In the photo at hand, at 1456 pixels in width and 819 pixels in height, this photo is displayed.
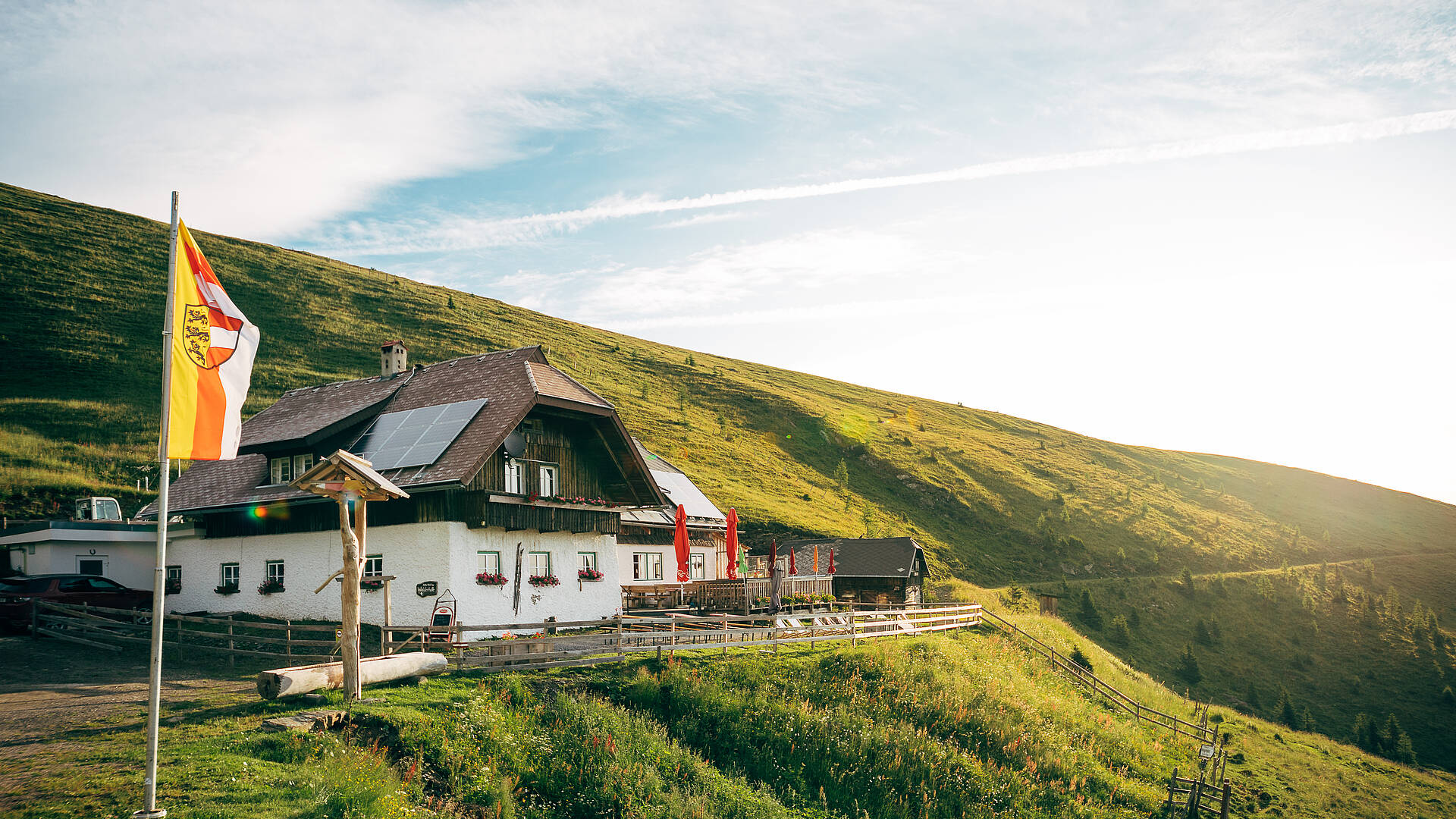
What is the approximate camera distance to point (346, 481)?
16.5 metres

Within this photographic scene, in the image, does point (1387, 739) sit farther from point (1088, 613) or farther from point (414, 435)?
point (414, 435)

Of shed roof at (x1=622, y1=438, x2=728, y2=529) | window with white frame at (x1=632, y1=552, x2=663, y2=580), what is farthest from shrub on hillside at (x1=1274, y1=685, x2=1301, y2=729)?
window with white frame at (x1=632, y1=552, x2=663, y2=580)

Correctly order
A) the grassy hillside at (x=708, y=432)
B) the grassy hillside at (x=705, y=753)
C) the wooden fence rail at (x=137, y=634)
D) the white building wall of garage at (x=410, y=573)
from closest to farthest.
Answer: the grassy hillside at (x=705, y=753) → the wooden fence rail at (x=137, y=634) → the white building wall of garage at (x=410, y=573) → the grassy hillside at (x=708, y=432)

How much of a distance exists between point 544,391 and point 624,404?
52994mm

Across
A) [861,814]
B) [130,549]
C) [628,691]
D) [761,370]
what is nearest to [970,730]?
[861,814]

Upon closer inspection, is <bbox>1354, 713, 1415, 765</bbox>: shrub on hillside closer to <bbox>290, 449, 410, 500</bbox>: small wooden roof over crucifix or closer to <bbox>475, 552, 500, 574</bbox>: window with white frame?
<bbox>475, 552, 500, 574</bbox>: window with white frame

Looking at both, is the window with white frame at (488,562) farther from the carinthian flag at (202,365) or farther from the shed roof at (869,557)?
the shed roof at (869,557)

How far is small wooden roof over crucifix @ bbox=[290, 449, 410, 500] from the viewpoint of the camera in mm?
16203

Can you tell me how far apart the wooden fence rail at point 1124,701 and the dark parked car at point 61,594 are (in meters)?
34.3

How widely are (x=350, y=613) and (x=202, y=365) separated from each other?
6566 millimetres

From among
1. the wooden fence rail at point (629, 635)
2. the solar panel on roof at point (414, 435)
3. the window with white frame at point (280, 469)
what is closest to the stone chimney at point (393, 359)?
the solar panel on roof at point (414, 435)

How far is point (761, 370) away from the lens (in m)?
124

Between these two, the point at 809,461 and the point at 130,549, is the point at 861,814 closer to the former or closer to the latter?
the point at 130,549

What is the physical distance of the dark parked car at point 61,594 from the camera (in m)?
23.6
